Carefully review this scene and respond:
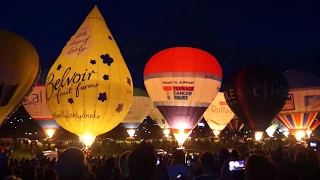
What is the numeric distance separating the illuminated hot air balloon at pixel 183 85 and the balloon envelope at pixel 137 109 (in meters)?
14.2

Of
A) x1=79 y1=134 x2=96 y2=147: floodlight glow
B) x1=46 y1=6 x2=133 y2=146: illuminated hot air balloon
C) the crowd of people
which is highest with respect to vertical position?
x1=46 y1=6 x2=133 y2=146: illuminated hot air balloon

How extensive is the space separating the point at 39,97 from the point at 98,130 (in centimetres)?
828

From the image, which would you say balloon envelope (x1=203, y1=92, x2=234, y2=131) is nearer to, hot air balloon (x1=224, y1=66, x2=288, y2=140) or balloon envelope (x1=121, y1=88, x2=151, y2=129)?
balloon envelope (x1=121, y1=88, x2=151, y2=129)

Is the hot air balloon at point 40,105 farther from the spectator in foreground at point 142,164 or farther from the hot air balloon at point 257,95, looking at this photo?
the spectator in foreground at point 142,164

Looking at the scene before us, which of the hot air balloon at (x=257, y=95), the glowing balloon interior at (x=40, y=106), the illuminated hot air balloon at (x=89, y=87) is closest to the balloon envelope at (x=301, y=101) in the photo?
the hot air balloon at (x=257, y=95)

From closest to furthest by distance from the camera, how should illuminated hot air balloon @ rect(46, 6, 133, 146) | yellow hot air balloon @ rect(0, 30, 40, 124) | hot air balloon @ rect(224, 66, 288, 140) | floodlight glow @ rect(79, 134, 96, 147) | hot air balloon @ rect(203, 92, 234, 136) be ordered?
yellow hot air balloon @ rect(0, 30, 40, 124), illuminated hot air balloon @ rect(46, 6, 133, 146), floodlight glow @ rect(79, 134, 96, 147), hot air balloon @ rect(224, 66, 288, 140), hot air balloon @ rect(203, 92, 234, 136)

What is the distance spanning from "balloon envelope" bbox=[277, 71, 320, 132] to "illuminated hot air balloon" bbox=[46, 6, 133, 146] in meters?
16.8

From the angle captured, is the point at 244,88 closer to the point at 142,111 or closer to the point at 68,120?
the point at 68,120

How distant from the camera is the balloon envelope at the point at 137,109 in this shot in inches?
1348

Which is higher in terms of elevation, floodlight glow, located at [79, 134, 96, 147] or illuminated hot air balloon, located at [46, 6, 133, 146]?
illuminated hot air balloon, located at [46, 6, 133, 146]

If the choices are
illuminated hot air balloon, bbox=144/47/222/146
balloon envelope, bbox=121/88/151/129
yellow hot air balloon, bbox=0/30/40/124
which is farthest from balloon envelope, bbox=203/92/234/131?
yellow hot air balloon, bbox=0/30/40/124

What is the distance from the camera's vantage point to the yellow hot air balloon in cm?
1196

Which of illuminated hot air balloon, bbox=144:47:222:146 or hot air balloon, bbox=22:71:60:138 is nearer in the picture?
illuminated hot air balloon, bbox=144:47:222:146

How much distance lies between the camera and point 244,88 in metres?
20.5
